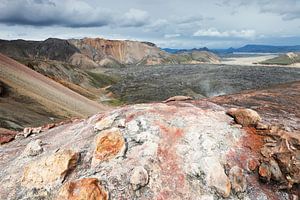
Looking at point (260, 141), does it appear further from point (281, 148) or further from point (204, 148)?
point (204, 148)

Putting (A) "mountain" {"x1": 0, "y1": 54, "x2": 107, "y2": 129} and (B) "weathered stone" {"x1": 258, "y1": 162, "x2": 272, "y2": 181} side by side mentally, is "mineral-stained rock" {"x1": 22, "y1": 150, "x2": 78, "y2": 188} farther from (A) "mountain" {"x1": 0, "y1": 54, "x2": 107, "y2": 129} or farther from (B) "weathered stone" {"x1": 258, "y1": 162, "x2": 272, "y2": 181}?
(A) "mountain" {"x1": 0, "y1": 54, "x2": 107, "y2": 129}

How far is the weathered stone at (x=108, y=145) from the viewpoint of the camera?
40.0ft

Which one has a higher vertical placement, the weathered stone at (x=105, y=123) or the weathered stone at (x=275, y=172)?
the weathered stone at (x=105, y=123)

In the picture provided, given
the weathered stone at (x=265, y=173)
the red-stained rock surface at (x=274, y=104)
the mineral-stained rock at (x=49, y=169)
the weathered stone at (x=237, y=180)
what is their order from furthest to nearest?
the red-stained rock surface at (x=274, y=104) → the weathered stone at (x=265, y=173) → the mineral-stained rock at (x=49, y=169) → the weathered stone at (x=237, y=180)

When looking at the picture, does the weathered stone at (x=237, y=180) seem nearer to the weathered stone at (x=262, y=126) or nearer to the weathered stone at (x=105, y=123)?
the weathered stone at (x=262, y=126)

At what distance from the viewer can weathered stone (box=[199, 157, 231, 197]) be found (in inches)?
452

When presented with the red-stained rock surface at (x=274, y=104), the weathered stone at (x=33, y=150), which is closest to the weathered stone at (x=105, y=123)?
the weathered stone at (x=33, y=150)

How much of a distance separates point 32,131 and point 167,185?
8612 millimetres

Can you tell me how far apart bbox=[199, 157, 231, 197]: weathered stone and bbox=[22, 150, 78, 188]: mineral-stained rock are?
403 cm

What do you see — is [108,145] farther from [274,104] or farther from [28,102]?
[28,102]

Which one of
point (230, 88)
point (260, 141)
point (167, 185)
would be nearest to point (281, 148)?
point (260, 141)

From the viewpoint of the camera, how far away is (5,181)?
41.8ft

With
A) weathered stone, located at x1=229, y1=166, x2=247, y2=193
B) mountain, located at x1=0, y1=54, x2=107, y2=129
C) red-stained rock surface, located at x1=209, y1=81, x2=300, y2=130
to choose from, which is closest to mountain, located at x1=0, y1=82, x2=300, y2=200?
weathered stone, located at x1=229, y1=166, x2=247, y2=193

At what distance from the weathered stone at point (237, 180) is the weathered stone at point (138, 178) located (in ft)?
8.46
